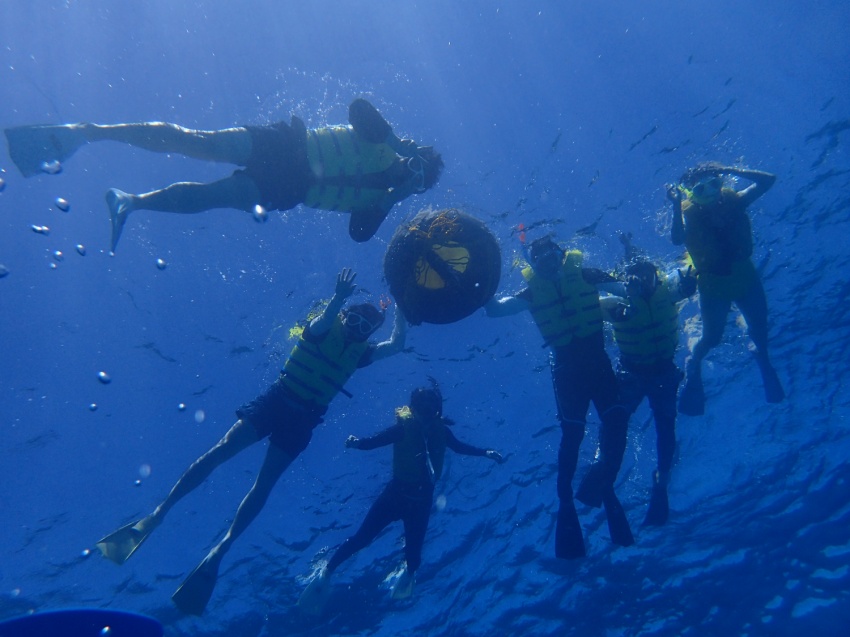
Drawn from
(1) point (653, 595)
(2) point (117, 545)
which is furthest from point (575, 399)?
Result: (1) point (653, 595)

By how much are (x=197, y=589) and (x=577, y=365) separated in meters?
6.56

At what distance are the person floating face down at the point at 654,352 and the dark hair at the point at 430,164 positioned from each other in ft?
13.1

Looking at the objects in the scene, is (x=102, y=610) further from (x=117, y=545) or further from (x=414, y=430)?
(x=414, y=430)

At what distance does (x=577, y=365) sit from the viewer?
27.1ft

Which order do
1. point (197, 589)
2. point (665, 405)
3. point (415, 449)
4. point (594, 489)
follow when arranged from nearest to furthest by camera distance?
point (197, 589) → point (594, 489) → point (665, 405) → point (415, 449)

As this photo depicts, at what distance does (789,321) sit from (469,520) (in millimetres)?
12017

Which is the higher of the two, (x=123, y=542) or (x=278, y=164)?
(x=278, y=164)

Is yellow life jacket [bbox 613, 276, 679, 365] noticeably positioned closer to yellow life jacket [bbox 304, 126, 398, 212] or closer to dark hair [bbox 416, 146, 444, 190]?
dark hair [bbox 416, 146, 444, 190]

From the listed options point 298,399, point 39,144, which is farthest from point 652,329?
point 39,144


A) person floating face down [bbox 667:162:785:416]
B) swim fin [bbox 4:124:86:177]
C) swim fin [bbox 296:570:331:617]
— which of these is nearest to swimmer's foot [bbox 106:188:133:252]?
swim fin [bbox 4:124:86:177]

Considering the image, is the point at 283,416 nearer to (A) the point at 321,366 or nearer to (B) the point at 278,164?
(A) the point at 321,366

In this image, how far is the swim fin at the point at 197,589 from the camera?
7.13 m

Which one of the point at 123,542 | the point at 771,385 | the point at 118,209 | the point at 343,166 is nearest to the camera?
the point at 118,209

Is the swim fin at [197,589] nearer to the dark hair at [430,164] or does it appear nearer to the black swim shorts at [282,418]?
the black swim shorts at [282,418]
